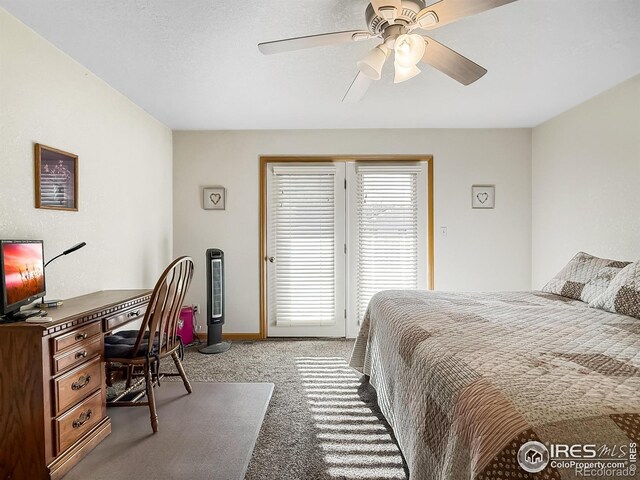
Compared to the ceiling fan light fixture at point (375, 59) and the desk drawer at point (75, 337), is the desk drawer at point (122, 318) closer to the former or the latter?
the desk drawer at point (75, 337)

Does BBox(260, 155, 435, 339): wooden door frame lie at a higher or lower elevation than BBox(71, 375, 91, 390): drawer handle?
higher

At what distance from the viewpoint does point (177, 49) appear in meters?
2.44

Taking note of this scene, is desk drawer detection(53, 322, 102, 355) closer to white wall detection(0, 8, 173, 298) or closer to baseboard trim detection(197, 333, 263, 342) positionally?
white wall detection(0, 8, 173, 298)

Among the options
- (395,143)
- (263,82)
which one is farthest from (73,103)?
(395,143)

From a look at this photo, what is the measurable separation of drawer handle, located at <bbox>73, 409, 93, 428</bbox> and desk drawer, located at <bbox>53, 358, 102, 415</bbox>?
93 millimetres

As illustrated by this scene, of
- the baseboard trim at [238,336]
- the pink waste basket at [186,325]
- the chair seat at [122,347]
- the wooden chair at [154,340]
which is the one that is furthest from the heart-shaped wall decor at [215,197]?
the chair seat at [122,347]

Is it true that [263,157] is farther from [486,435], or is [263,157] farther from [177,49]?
[486,435]

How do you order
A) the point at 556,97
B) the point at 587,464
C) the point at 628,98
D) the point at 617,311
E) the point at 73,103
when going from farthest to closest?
the point at 556,97 < the point at 628,98 < the point at 73,103 < the point at 617,311 < the point at 587,464

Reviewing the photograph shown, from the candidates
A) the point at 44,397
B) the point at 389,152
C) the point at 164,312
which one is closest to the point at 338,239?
the point at 389,152

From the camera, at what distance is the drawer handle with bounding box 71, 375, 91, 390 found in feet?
6.43

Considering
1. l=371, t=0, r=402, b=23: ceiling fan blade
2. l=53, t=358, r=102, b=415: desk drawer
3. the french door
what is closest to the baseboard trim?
the french door

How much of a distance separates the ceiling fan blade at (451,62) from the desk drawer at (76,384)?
8.07ft

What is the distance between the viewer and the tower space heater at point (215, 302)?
12.7 ft

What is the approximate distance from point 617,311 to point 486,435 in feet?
5.59
